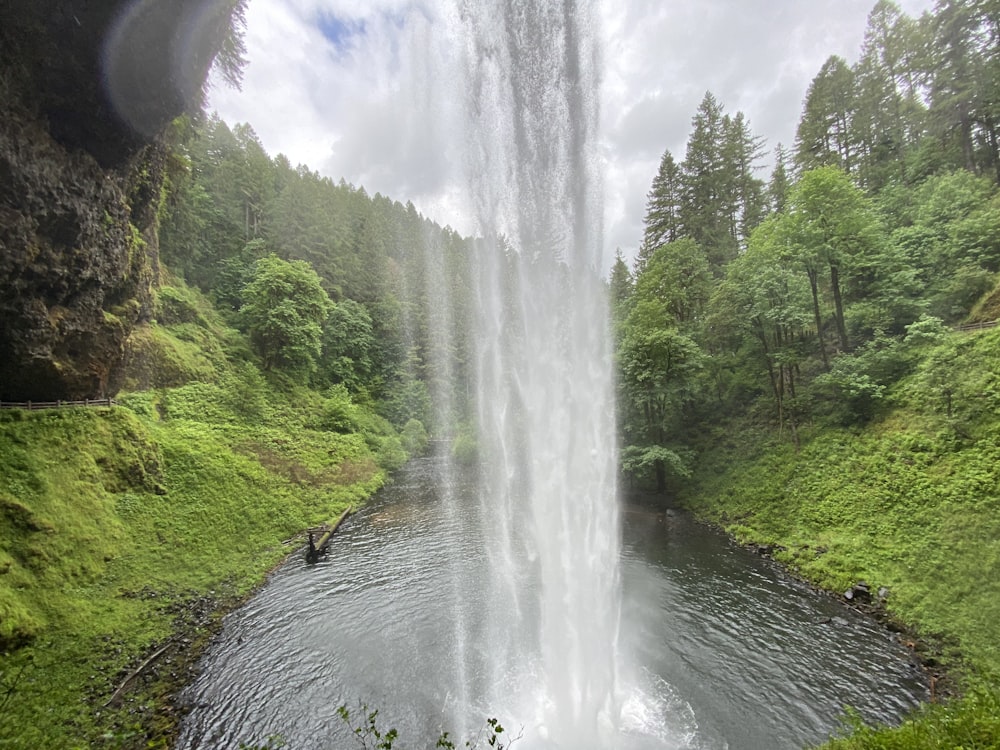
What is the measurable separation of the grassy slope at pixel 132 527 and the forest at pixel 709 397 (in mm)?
98

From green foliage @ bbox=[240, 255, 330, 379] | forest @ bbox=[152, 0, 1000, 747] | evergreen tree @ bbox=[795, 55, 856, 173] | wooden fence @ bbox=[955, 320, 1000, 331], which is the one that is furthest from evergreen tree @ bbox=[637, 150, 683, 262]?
green foliage @ bbox=[240, 255, 330, 379]

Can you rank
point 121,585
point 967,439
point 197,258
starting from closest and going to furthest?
point 121,585 → point 967,439 → point 197,258

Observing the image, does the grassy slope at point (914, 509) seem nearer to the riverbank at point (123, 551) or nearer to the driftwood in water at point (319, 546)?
the riverbank at point (123, 551)

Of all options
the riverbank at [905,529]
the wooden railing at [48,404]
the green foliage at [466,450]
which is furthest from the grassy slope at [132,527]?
the riverbank at [905,529]

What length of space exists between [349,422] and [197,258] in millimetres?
23445

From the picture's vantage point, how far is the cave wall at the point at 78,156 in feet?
37.8

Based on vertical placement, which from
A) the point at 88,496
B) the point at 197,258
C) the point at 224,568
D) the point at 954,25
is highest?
the point at 954,25

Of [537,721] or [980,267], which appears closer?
[537,721]

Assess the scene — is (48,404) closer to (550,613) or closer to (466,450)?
(550,613)

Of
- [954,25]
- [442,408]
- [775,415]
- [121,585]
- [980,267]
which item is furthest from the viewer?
[442,408]

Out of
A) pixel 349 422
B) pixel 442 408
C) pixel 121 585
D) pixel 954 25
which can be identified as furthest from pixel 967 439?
pixel 442 408

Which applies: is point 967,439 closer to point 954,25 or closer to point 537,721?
point 537,721

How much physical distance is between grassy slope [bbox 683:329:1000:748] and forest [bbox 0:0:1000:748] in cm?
8

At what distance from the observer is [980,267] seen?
19.7m
